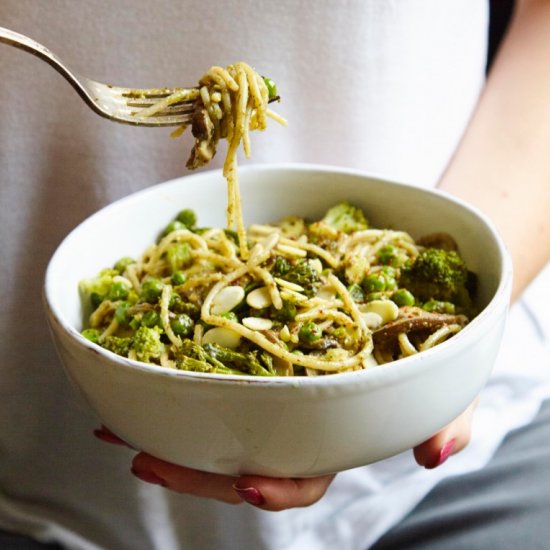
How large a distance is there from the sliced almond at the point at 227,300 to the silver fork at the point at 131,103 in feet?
1.21

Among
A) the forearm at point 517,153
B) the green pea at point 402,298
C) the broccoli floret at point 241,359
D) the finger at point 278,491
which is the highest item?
the forearm at point 517,153

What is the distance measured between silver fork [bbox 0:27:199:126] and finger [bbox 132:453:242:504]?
69 cm

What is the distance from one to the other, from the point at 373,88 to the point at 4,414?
1388 mm

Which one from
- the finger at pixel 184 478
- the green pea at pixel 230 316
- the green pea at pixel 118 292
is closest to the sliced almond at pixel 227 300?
the green pea at pixel 230 316

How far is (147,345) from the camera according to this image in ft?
4.48

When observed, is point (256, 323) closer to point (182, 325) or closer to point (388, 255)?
point (182, 325)

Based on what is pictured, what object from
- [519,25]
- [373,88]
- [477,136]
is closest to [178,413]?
[373,88]

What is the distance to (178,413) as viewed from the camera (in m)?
1.17

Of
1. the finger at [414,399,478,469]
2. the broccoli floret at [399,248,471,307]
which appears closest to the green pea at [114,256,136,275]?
Answer: the broccoli floret at [399,248,471,307]

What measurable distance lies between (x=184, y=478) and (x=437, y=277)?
0.70 meters

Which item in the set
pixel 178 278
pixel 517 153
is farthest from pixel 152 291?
pixel 517 153

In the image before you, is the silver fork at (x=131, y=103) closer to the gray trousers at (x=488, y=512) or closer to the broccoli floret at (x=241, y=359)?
the broccoli floret at (x=241, y=359)

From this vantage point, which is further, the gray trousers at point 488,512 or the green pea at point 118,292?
the gray trousers at point 488,512

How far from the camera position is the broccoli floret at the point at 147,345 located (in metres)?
1.36
